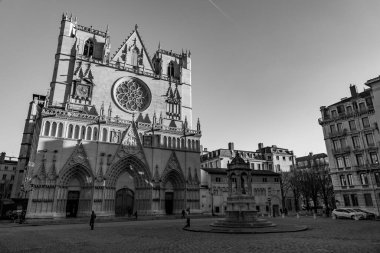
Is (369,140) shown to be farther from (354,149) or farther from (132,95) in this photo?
(132,95)

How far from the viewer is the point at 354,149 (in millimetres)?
40719

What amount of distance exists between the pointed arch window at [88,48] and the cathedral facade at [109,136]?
0.17m

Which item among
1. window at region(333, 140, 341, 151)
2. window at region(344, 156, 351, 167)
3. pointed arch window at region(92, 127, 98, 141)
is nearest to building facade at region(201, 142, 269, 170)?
window at region(333, 140, 341, 151)

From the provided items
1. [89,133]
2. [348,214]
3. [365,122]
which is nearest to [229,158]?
[365,122]

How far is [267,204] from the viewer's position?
52969 millimetres

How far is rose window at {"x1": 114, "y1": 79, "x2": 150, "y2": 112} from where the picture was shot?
41188mm

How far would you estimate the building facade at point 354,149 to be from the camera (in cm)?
3819

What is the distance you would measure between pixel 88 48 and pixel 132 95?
10.2 meters

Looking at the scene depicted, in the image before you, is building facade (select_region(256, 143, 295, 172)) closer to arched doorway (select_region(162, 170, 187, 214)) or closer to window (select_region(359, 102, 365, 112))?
window (select_region(359, 102, 365, 112))

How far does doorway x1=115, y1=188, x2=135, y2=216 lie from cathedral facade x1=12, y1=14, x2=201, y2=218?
5.3 inches

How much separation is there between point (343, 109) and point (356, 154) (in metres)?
7.88

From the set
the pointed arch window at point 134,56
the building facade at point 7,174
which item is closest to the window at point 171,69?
the pointed arch window at point 134,56

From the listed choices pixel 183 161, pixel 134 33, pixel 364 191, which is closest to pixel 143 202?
pixel 183 161

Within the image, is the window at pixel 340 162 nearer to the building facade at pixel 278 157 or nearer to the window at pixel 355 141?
the window at pixel 355 141
